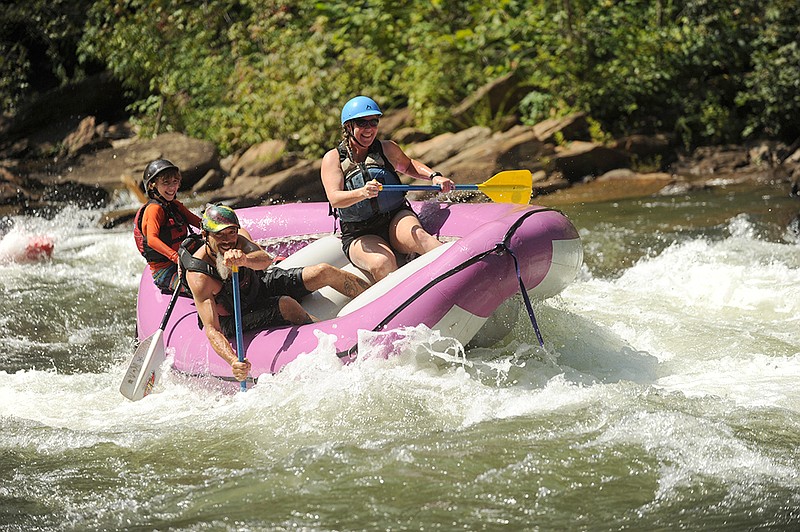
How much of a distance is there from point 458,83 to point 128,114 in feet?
19.1

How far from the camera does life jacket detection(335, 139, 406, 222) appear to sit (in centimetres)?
515

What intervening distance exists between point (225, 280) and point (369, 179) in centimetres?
91

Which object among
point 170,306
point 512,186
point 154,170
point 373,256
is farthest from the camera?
point 512,186

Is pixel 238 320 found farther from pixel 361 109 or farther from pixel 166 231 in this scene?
pixel 361 109

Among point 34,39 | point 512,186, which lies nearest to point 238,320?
point 512,186

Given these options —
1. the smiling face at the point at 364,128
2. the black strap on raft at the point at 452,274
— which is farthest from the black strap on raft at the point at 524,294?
the smiling face at the point at 364,128

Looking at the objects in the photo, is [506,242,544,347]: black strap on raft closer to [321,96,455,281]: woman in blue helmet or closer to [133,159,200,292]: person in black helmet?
[321,96,455,281]: woman in blue helmet

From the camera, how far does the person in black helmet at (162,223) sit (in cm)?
529

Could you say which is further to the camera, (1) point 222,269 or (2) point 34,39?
(2) point 34,39

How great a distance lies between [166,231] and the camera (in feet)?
17.7

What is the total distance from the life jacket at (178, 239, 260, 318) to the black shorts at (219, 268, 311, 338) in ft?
0.09

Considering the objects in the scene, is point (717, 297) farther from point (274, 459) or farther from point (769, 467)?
point (274, 459)

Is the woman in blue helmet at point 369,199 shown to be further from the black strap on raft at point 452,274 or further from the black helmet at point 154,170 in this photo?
the black helmet at point 154,170

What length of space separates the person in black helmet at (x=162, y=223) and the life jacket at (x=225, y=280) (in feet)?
1.24
